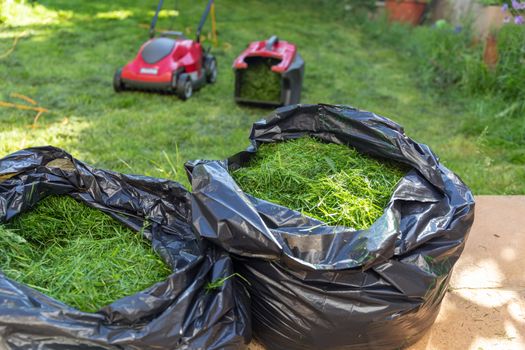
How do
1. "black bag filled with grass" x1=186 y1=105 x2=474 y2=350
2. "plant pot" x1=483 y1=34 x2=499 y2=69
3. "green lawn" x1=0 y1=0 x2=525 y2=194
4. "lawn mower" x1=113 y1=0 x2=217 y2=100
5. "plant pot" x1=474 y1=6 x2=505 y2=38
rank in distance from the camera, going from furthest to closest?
"plant pot" x1=474 y1=6 x2=505 y2=38 → "plant pot" x1=483 y1=34 x2=499 y2=69 → "lawn mower" x1=113 y1=0 x2=217 y2=100 → "green lawn" x1=0 y1=0 x2=525 y2=194 → "black bag filled with grass" x1=186 y1=105 x2=474 y2=350

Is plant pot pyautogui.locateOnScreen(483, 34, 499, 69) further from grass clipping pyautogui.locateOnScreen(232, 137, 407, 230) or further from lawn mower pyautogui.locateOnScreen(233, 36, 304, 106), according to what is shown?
grass clipping pyautogui.locateOnScreen(232, 137, 407, 230)

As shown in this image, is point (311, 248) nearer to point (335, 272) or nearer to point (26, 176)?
point (335, 272)

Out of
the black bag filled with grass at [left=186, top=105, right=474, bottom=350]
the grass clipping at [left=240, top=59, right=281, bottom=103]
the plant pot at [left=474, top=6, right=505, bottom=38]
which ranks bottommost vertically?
the grass clipping at [left=240, top=59, right=281, bottom=103]

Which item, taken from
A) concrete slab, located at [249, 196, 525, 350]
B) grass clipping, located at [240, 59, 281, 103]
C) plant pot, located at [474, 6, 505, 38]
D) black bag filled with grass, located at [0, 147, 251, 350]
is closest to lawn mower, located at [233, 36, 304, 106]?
grass clipping, located at [240, 59, 281, 103]

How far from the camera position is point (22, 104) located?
12.0 feet

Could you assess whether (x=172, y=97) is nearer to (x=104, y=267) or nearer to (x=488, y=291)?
(x=104, y=267)

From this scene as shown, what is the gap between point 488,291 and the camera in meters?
2.00

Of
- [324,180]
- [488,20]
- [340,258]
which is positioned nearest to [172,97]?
[324,180]

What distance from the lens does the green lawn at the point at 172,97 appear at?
10.2 ft

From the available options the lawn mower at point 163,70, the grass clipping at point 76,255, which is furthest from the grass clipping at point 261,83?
the grass clipping at point 76,255

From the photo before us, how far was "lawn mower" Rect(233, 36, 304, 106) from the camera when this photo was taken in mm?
3730

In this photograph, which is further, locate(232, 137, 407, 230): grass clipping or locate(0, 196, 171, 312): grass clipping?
locate(232, 137, 407, 230): grass clipping

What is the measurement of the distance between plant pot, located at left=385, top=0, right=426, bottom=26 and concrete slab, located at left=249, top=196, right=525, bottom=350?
480 centimetres

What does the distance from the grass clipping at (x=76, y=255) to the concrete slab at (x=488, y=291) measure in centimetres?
50
